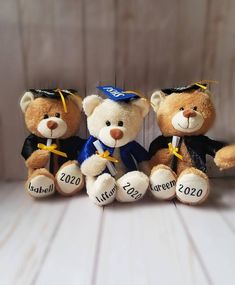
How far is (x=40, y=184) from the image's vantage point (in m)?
0.74

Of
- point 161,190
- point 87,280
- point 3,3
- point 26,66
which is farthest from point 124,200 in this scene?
point 3,3

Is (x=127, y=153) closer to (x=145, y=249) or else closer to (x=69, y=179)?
(x=69, y=179)

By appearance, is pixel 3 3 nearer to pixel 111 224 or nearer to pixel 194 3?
pixel 194 3

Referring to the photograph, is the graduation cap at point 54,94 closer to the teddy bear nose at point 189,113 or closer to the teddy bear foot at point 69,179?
the teddy bear foot at point 69,179

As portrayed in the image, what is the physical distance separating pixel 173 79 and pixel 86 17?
27 cm

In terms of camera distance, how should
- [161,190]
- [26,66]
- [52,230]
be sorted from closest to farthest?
[52,230], [161,190], [26,66]

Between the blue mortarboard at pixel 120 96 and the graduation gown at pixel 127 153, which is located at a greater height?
the blue mortarboard at pixel 120 96

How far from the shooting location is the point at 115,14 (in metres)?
0.83

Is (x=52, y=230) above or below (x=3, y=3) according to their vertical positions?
below

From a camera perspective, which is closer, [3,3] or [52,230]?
[52,230]

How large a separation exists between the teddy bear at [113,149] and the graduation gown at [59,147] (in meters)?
0.04

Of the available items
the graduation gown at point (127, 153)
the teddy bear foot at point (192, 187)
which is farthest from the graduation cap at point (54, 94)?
the teddy bear foot at point (192, 187)

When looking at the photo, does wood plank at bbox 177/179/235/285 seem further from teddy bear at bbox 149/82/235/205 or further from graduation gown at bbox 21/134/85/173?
graduation gown at bbox 21/134/85/173

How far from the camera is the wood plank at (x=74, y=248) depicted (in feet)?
1.63
